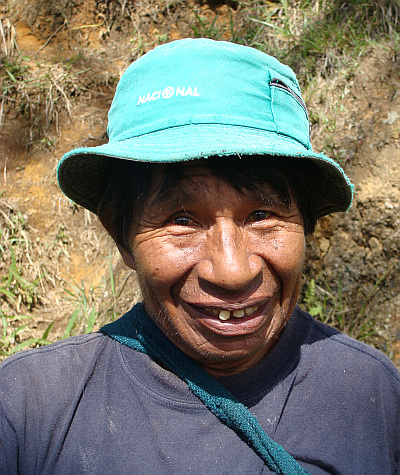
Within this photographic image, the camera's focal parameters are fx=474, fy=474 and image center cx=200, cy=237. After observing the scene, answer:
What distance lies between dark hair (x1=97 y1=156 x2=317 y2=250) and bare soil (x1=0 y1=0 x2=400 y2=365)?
1.55 meters

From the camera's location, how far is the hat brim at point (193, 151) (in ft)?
4.29

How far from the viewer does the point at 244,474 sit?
1462 millimetres

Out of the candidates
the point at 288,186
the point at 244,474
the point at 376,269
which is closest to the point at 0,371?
the point at 244,474

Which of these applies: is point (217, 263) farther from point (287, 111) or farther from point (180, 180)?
point (287, 111)

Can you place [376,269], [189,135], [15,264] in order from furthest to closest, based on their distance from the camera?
1. [15,264]
2. [376,269]
3. [189,135]

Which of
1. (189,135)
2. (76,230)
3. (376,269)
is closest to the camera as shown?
(189,135)

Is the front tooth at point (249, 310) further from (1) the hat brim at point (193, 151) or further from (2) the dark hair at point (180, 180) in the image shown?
(1) the hat brim at point (193, 151)

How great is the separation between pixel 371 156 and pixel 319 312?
1123 millimetres

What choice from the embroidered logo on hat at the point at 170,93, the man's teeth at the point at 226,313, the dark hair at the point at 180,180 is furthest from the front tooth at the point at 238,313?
the embroidered logo on hat at the point at 170,93

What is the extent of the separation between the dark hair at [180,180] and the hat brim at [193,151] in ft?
0.20

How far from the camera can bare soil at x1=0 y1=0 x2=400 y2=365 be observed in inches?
124

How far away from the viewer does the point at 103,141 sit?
386 cm

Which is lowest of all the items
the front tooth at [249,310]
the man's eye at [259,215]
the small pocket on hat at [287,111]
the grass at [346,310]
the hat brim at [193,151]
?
the grass at [346,310]

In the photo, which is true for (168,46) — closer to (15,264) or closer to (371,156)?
(371,156)
